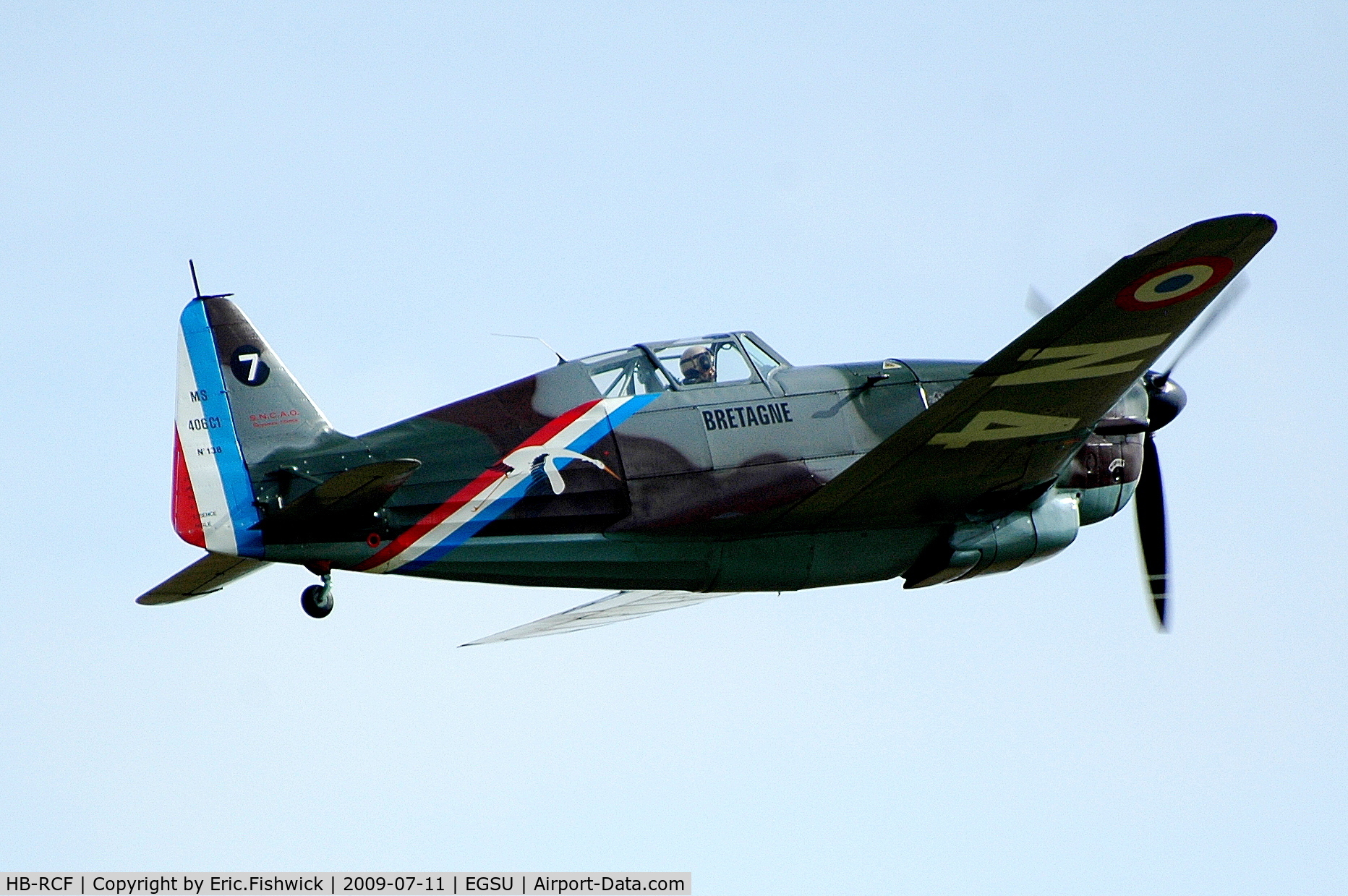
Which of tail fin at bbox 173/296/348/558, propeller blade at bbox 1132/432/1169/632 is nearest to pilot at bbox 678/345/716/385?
tail fin at bbox 173/296/348/558

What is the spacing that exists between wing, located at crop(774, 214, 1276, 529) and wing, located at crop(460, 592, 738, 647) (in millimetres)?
2341

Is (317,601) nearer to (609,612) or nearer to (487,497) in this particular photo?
(487,497)

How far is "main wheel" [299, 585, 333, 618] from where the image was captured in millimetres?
11234

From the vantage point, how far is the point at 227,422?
11.7m

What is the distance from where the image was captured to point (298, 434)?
1187 centimetres

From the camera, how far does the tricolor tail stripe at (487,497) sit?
38.4 ft

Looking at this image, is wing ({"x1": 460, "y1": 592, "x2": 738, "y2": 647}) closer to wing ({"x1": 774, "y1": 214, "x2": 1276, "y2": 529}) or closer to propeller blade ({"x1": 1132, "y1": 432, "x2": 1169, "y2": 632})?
wing ({"x1": 774, "y1": 214, "x2": 1276, "y2": 529})

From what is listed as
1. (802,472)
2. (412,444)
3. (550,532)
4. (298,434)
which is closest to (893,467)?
(802,472)

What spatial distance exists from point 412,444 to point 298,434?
2.63 ft

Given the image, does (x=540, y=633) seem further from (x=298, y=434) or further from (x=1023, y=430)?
(x=1023, y=430)

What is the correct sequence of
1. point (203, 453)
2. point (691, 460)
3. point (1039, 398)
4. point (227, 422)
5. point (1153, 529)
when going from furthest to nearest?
point (1153, 529)
point (691, 460)
point (1039, 398)
point (227, 422)
point (203, 453)

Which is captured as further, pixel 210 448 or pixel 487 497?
pixel 487 497

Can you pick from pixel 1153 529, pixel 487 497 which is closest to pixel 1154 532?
pixel 1153 529

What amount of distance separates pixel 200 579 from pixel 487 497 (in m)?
2.37
